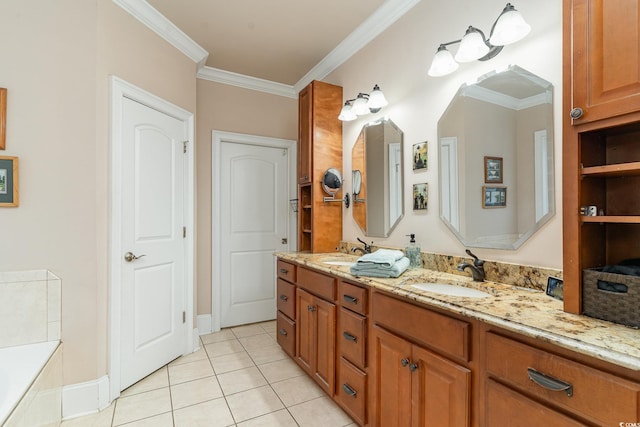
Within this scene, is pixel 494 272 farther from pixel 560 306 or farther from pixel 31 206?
pixel 31 206

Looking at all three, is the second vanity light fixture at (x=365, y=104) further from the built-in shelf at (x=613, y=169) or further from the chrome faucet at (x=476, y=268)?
the built-in shelf at (x=613, y=169)

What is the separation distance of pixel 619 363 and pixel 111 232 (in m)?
2.48

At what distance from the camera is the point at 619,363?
0.73m

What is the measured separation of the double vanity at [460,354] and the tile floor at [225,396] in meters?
0.19

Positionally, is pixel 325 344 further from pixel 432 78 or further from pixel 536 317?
pixel 432 78

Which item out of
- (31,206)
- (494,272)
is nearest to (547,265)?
(494,272)

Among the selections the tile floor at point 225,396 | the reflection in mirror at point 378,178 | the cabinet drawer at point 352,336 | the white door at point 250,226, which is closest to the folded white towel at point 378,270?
the cabinet drawer at point 352,336

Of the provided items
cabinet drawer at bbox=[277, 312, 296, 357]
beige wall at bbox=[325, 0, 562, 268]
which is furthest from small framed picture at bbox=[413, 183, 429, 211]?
cabinet drawer at bbox=[277, 312, 296, 357]

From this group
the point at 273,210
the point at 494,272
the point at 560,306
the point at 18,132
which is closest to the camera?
the point at 560,306

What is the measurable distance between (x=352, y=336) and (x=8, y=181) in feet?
7.02

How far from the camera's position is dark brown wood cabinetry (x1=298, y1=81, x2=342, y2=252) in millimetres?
2750

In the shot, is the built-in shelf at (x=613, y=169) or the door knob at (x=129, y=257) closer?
the built-in shelf at (x=613, y=169)

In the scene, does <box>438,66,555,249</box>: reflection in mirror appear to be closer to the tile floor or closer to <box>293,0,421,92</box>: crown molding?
<box>293,0,421,92</box>: crown molding

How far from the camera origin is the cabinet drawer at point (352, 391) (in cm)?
163
